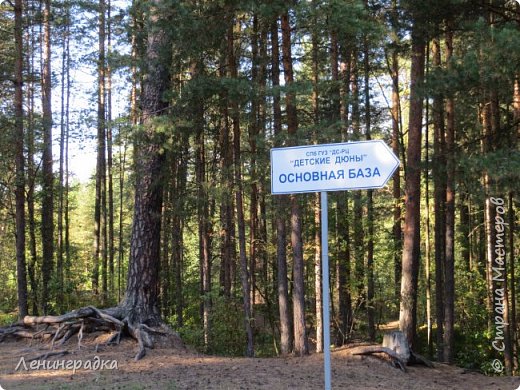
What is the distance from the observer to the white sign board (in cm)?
388

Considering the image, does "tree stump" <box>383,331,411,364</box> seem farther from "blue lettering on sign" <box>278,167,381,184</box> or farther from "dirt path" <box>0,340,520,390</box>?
"blue lettering on sign" <box>278,167,381,184</box>

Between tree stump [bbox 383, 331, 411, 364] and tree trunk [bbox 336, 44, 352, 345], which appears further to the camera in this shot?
tree trunk [bbox 336, 44, 352, 345]

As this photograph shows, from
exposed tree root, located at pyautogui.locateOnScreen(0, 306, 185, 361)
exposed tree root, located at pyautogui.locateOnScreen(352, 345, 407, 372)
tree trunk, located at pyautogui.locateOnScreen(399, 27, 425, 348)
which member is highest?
tree trunk, located at pyautogui.locateOnScreen(399, 27, 425, 348)

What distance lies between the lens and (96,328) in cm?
852

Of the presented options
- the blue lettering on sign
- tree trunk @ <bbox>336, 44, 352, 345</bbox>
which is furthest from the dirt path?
tree trunk @ <bbox>336, 44, 352, 345</bbox>

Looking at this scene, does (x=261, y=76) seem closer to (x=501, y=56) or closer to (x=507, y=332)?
(x=501, y=56)

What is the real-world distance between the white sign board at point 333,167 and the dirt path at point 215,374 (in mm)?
3204

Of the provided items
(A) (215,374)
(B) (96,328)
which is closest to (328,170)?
(A) (215,374)

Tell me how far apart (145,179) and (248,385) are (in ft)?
15.5

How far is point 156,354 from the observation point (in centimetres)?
761

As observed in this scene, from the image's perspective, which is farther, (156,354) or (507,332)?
(507,332)

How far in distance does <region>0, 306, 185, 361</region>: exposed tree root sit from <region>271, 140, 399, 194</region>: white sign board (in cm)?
512

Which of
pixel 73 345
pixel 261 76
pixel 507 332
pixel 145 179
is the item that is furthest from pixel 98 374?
pixel 507 332

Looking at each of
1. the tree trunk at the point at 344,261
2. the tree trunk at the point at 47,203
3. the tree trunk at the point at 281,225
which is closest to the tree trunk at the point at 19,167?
the tree trunk at the point at 47,203
